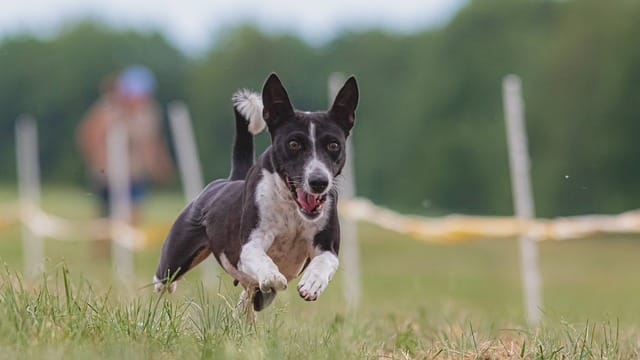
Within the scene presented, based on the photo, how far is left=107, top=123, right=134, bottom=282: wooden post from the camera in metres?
14.8

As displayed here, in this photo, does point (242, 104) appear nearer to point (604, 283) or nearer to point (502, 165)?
point (604, 283)

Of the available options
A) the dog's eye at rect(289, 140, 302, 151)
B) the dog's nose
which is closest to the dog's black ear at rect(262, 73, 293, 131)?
the dog's eye at rect(289, 140, 302, 151)

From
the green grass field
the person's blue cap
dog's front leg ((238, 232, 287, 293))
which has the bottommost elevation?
the green grass field

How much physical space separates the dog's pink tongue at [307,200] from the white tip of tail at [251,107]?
2.07 ft

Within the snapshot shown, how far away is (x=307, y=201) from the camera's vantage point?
17.3 ft

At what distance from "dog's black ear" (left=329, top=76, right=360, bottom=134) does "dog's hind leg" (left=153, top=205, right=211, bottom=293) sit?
0.85m

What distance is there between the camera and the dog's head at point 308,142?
16.9 feet

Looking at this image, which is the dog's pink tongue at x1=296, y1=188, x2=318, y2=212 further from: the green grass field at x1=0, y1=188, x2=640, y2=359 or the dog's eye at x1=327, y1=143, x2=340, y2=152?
Result: the green grass field at x1=0, y1=188, x2=640, y2=359

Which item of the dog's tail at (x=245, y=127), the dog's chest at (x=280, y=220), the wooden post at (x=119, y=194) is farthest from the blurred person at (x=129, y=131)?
the dog's chest at (x=280, y=220)

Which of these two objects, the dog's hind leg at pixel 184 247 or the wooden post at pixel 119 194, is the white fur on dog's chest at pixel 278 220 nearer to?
the dog's hind leg at pixel 184 247

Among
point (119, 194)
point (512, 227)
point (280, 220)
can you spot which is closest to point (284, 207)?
point (280, 220)

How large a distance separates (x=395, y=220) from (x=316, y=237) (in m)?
5.50

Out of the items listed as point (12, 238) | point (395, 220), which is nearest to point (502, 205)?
point (12, 238)

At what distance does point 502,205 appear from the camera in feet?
76.1
